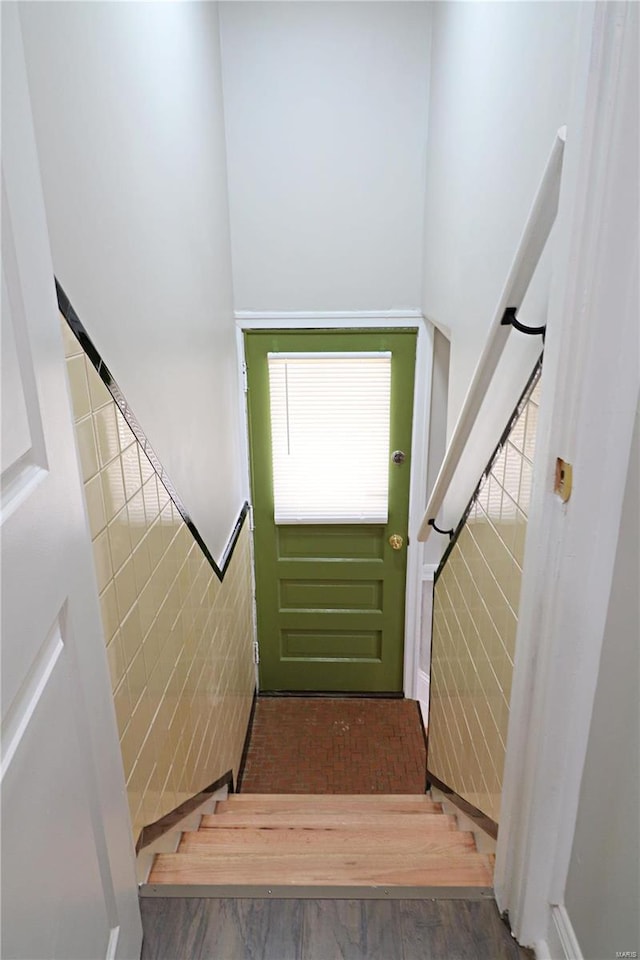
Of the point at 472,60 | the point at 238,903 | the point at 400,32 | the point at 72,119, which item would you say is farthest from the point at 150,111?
the point at 238,903

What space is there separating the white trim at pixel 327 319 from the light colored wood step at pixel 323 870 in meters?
2.25

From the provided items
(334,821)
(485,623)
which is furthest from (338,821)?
(485,623)

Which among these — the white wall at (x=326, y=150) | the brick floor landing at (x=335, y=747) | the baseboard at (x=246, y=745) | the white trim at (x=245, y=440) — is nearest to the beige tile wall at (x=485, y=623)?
the brick floor landing at (x=335, y=747)

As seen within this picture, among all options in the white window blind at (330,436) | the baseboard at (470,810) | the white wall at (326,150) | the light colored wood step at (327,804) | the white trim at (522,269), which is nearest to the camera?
the white trim at (522,269)

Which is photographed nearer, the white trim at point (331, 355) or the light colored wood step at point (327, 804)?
the light colored wood step at point (327, 804)

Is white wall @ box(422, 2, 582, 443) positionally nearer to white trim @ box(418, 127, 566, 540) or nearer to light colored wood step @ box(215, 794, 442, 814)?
white trim @ box(418, 127, 566, 540)

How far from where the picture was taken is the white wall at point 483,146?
1284mm

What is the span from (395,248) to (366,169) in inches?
14.7

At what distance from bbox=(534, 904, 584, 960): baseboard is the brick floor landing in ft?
5.88

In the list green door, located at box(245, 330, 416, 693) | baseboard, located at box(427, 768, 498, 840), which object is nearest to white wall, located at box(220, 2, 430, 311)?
green door, located at box(245, 330, 416, 693)

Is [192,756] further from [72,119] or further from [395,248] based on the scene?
[395,248]

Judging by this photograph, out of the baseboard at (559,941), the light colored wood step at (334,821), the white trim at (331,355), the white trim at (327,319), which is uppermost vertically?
the white trim at (327,319)

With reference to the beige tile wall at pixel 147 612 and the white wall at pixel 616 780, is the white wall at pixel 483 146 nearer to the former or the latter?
the white wall at pixel 616 780

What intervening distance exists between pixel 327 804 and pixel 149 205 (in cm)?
209
